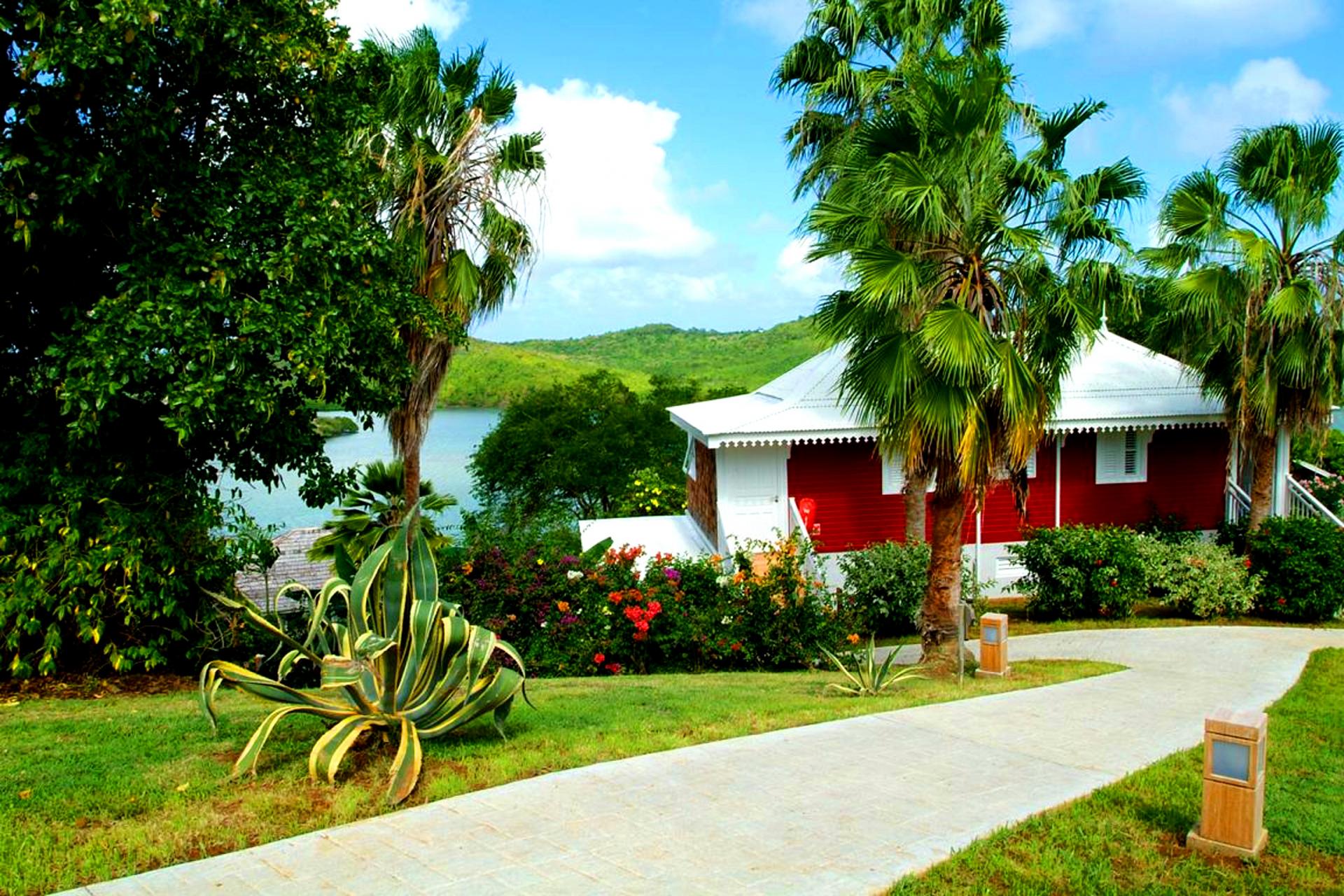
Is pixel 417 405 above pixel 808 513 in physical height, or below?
above

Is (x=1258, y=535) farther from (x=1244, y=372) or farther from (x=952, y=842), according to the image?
(x=952, y=842)

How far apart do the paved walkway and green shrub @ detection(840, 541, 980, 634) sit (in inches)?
225

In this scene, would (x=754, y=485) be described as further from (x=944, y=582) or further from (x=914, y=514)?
(x=944, y=582)

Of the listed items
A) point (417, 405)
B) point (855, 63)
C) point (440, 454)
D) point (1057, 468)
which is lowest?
point (1057, 468)

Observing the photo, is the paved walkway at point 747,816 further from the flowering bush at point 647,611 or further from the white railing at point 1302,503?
the white railing at point 1302,503

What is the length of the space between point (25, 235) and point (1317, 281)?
15696mm

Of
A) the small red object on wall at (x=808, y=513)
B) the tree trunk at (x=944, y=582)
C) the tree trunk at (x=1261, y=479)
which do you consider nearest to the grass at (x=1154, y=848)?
the tree trunk at (x=944, y=582)

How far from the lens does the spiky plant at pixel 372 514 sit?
1232 cm

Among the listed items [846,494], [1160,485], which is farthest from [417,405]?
[1160,485]

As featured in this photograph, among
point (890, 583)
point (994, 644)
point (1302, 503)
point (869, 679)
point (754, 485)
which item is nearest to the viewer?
point (869, 679)

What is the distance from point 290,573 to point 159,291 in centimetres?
1169

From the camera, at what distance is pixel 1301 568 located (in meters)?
14.3

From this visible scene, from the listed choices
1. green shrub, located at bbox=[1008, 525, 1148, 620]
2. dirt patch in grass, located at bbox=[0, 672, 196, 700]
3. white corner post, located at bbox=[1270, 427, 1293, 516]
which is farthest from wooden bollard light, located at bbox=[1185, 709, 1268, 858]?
white corner post, located at bbox=[1270, 427, 1293, 516]

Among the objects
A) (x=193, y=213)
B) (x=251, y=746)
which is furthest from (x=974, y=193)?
(x=251, y=746)
